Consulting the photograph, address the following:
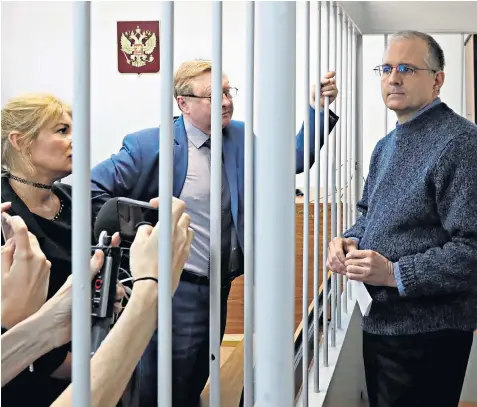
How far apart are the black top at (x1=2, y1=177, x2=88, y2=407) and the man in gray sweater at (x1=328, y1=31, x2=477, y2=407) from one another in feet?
2.92

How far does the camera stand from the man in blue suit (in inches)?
39.5

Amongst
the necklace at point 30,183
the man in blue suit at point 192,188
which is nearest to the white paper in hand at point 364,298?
the man in blue suit at point 192,188

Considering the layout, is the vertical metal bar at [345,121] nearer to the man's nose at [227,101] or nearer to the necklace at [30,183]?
the man's nose at [227,101]

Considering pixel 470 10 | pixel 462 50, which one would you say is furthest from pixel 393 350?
pixel 462 50

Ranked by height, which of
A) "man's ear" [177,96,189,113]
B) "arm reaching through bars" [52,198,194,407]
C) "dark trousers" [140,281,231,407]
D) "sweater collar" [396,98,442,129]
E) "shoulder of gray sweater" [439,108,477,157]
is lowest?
"dark trousers" [140,281,231,407]

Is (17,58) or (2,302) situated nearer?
(2,302)

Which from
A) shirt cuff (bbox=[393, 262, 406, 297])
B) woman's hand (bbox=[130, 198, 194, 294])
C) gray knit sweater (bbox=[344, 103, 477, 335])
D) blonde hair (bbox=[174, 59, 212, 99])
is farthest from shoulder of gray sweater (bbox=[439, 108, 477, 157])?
woman's hand (bbox=[130, 198, 194, 294])

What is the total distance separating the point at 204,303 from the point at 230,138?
0.38 metres

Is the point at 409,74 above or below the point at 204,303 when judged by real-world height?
above

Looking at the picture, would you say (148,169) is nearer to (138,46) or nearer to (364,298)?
(138,46)

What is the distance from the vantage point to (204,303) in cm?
108

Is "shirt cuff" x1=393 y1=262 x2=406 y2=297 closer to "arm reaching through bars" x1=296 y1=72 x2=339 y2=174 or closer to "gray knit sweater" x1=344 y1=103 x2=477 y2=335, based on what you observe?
"gray knit sweater" x1=344 y1=103 x2=477 y2=335

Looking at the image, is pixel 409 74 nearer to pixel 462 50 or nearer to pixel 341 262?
pixel 341 262

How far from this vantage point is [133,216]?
771 millimetres
